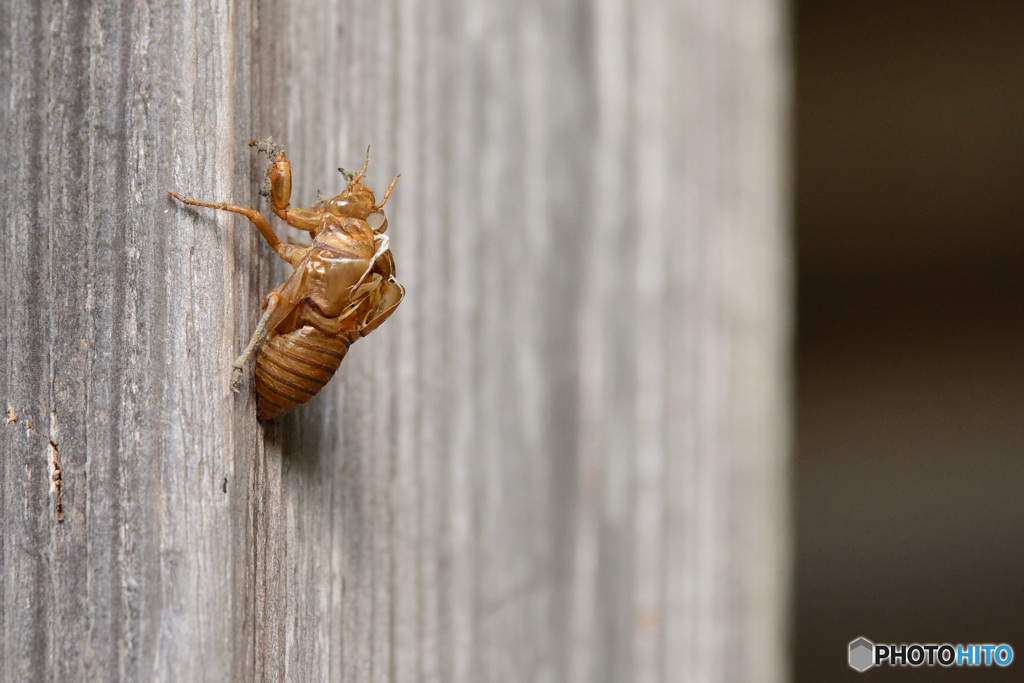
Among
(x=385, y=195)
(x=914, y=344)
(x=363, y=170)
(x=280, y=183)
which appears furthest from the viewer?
(x=914, y=344)

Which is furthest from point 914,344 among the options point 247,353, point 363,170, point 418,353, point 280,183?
point 247,353

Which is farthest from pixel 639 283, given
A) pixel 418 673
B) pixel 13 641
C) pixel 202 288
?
pixel 13 641

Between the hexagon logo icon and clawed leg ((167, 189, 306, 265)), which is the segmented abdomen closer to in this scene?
clawed leg ((167, 189, 306, 265))

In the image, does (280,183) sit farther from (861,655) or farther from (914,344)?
(914,344)

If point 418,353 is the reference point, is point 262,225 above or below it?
above

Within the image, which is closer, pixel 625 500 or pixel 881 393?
pixel 625 500

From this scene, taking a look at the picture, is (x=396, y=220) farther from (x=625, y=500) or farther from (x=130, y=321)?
(x=625, y=500)
